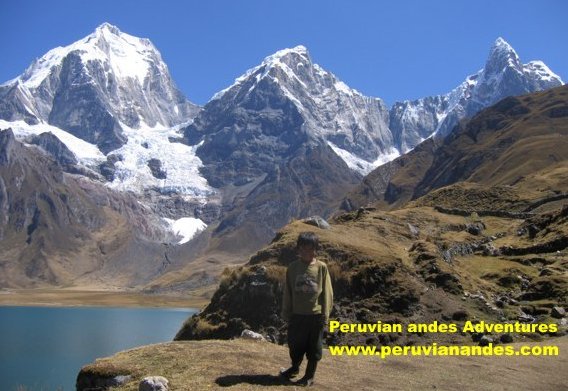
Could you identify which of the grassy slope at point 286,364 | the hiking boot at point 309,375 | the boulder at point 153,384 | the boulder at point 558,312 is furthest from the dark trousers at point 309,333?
the boulder at point 558,312

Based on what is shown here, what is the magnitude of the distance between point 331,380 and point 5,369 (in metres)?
76.1

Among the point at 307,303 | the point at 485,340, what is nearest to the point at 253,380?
the point at 307,303

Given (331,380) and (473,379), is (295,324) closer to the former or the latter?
(331,380)

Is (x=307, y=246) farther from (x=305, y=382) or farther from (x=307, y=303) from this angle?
(x=305, y=382)

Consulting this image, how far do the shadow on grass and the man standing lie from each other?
0.55m

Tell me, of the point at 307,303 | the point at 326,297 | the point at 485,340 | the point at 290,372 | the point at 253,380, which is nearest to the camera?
the point at 307,303

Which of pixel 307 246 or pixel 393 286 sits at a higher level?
pixel 307 246

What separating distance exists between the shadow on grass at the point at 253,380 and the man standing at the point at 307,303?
548mm

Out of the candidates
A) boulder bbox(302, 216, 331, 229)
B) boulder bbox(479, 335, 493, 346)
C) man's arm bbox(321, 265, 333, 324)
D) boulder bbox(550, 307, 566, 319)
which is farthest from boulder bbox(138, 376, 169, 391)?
boulder bbox(302, 216, 331, 229)

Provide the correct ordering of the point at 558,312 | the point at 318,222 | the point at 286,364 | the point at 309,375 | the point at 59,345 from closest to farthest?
the point at 309,375 → the point at 286,364 → the point at 558,312 → the point at 318,222 → the point at 59,345

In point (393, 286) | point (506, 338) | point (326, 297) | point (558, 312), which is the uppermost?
point (393, 286)

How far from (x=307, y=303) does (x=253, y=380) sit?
2.64 metres

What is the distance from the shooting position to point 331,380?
1834cm

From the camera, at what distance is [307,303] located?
55.0 feet
